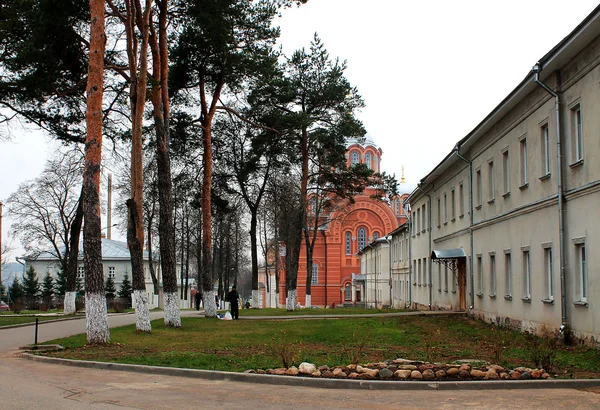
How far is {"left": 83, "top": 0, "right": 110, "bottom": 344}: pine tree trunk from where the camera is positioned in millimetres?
16391

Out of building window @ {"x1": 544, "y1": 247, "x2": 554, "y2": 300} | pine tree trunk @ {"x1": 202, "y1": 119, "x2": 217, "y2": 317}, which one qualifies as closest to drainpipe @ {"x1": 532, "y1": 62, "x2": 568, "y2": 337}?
building window @ {"x1": 544, "y1": 247, "x2": 554, "y2": 300}

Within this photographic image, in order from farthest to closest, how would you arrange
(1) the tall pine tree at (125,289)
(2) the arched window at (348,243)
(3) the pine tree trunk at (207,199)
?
(2) the arched window at (348,243)
(1) the tall pine tree at (125,289)
(3) the pine tree trunk at (207,199)

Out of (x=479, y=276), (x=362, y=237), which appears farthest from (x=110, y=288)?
(x=479, y=276)

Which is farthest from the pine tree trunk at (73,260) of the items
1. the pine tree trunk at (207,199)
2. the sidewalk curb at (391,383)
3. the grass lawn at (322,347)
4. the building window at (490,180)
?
the sidewalk curb at (391,383)

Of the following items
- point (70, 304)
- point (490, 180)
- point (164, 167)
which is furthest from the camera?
point (70, 304)

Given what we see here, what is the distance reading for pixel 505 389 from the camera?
31.0ft

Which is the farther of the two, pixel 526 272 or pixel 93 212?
pixel 526 272

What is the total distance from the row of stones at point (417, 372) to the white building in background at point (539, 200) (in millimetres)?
5435

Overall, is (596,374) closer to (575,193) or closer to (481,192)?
(575,193)

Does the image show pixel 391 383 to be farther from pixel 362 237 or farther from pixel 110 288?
pixel 362 237

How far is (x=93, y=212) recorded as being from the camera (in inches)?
647

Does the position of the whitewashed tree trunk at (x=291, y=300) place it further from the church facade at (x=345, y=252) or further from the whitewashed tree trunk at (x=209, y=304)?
the church facade at (x=345, y=252)

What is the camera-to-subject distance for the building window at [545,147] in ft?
58.3

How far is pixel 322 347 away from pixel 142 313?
278 inches
